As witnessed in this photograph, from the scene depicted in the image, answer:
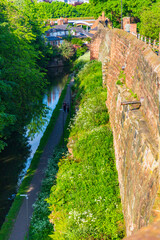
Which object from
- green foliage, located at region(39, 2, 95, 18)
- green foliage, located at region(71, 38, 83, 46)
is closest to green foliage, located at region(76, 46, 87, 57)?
green foliage, located at region(71, 38, 83, 46)

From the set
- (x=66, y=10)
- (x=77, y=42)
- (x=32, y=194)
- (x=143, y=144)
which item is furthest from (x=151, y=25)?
(x=66, y=10)

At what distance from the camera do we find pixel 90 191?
11.8 meters

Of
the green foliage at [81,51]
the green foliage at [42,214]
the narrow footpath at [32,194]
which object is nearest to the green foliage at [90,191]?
the green foliage at [42,214]

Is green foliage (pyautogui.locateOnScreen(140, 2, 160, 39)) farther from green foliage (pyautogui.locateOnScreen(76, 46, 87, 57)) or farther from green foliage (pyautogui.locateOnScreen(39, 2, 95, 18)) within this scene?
green foliage (pyautogui.locateOnScreen(39, 2, 95, 18))

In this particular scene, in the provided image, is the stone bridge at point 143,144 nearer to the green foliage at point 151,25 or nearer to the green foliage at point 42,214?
the green foliage at point 42,214

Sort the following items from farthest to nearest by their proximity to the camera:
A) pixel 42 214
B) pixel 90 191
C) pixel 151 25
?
pixel 151 25 < pixel 42 214 < pixel 90 191

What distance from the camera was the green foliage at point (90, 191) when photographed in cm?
1026

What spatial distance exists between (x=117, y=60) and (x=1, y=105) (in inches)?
260

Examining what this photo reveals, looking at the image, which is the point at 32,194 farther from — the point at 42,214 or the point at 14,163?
the point at 14,163

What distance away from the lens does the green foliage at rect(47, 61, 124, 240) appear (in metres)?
10.3

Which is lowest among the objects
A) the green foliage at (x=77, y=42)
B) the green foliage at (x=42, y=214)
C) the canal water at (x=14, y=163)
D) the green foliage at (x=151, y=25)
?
the canal water at (x=14, y=163)

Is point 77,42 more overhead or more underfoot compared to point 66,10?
more underfoot

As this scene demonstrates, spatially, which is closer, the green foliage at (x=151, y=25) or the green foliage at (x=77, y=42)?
the green foliage at (x=151, y=25)

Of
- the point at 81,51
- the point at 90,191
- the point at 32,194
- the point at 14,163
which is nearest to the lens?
the point at 90,191
